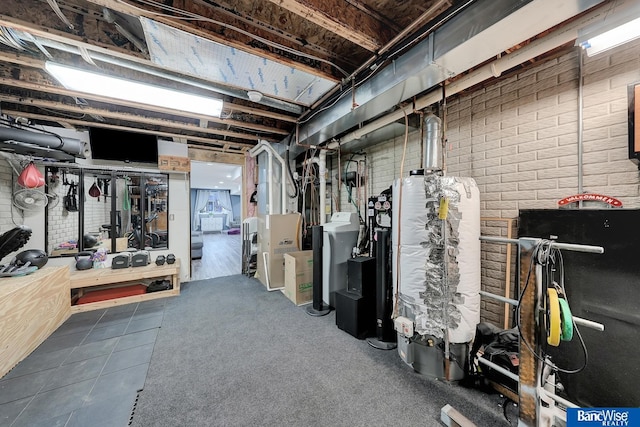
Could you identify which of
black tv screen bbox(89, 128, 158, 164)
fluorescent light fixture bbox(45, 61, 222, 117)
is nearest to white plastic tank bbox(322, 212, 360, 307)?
fluorescent light fixture bbox(45, 61, 222, 117)

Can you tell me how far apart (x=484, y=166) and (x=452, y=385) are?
6.48ft

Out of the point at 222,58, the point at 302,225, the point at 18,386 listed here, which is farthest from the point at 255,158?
the point at 18,386

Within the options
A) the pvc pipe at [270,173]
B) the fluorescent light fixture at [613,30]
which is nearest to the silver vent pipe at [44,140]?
the pvc pipe at [270,173]

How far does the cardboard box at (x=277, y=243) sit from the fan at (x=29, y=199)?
3.22m

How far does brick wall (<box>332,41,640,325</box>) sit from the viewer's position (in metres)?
1.53

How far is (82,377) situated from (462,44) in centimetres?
375

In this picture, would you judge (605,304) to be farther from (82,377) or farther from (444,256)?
(82,377)

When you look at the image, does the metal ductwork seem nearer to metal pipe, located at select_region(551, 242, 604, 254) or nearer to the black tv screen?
metal pipe, located at select_region(551, 242, 604, 254)

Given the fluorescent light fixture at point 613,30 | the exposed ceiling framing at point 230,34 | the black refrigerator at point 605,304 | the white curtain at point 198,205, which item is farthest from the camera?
the white curtain at point 198,205

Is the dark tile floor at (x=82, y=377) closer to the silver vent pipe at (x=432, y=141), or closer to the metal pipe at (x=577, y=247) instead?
the metal pipe at (x=577, y=247)

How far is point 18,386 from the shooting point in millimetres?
1767

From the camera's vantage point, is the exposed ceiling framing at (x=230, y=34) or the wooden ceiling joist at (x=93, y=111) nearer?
the exposed ceiling framing at (x=230, y=34)

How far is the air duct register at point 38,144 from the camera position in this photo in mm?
2561

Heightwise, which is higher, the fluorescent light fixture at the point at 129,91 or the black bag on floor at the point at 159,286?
the fluorescent light fixture at the point at 129,91
